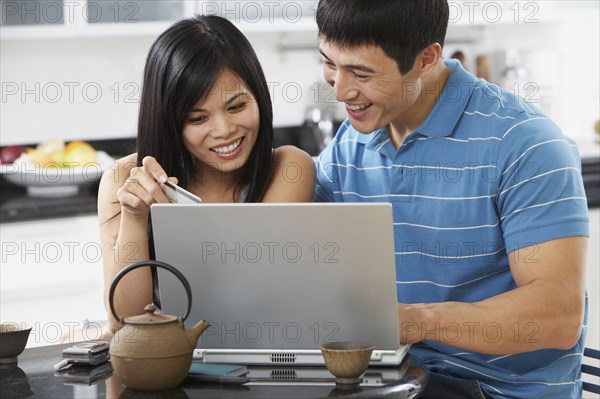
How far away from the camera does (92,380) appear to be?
1604 mm

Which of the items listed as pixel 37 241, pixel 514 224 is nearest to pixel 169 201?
pixel 514 224

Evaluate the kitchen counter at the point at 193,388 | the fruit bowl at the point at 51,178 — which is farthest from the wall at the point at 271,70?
the kitchen counter at the point at 193,388

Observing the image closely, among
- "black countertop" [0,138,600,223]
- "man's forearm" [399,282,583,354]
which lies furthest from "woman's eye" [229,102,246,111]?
"black countertop" [0,138,600,223]

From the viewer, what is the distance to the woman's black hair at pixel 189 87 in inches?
81.6

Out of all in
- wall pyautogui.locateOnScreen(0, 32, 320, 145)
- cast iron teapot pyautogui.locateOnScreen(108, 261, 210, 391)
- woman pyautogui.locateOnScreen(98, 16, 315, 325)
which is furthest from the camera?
wall pyautogui.locateOnScreen(0, 32, 320, 145)

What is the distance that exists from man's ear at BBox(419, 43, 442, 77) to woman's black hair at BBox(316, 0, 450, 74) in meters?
0.02

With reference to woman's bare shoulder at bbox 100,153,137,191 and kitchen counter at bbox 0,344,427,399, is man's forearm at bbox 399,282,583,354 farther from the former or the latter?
woman's bare shoulder at bbox 100,153,137,191

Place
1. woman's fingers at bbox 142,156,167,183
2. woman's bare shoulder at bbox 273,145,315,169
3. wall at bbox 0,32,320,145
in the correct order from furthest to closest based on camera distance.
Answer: wall at bbox 0,32,320,145, woman's bare shoulder at bbox 273,145,315,169, woman's fingers at bbox 142,156,167,183

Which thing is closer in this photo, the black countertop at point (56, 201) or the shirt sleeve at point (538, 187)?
the shirt sleeve at point (538, 187)

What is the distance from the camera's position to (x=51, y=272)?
136 inches

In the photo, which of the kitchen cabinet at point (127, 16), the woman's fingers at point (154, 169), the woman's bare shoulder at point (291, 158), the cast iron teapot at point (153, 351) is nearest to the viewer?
the cast iron teapot at point (153, 351)

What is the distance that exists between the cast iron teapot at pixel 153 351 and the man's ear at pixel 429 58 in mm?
785

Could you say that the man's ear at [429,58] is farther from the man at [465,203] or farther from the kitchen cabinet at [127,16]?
the kitchen cabinet at [127,16]

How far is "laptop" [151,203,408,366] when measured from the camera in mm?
1570
